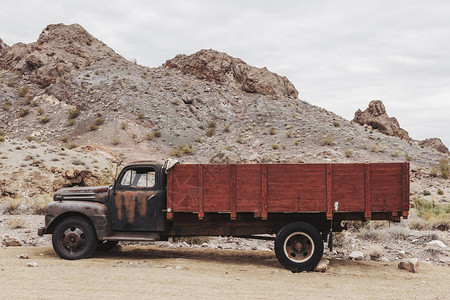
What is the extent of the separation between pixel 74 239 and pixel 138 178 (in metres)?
1.97

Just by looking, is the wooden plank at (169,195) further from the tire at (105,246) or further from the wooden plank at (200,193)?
the tire at (105,246)

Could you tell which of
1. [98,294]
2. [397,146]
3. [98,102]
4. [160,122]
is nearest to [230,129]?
[160,122]

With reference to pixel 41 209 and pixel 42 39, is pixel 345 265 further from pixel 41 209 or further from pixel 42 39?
pixel 42 39

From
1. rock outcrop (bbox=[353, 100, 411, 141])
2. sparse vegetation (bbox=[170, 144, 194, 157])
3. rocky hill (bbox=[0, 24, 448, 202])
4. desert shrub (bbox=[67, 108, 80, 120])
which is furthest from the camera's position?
rock outcrop (bbox=[353, 100, 411, 141])

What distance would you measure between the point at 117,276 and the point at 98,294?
50.0 inches

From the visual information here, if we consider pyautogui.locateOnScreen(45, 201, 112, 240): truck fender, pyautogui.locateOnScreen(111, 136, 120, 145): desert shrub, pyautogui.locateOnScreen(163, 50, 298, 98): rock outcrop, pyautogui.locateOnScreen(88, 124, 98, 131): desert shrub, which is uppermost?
pyautogui.locateOnScreen(163, 50, 298, 98): rock outcrop

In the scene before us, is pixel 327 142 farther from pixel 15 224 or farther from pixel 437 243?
pixel 15 224

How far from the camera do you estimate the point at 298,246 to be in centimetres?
900

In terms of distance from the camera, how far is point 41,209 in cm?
1677

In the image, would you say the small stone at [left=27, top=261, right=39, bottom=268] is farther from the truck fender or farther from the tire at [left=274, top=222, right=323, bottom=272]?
the tire at [left=274, top=222, right=323, bottom=272]

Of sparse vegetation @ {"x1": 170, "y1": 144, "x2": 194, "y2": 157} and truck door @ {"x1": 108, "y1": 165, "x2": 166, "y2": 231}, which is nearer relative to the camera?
truck door @ {"x1": 108, "y1": 165, "x2": 166, "y2": 231}

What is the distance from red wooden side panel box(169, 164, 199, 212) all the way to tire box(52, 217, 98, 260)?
204cm

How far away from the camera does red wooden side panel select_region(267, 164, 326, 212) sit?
887 centimetres

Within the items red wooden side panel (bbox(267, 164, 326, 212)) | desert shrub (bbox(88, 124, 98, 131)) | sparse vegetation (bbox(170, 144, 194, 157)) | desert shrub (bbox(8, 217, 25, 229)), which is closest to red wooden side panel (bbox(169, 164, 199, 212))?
red wooden side panel (bbox(267, 164, 326, 212))
